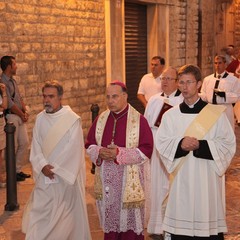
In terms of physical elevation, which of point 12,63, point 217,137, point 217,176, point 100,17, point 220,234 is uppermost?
point 100,17

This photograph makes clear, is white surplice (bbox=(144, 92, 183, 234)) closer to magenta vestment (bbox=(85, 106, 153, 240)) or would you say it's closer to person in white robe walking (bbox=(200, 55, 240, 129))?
magenta vestment (bbox=(85, 106, 153, 240))

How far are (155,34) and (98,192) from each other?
10311 mm

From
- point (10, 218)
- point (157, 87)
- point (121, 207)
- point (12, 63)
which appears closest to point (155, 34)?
A: point (157, 87)

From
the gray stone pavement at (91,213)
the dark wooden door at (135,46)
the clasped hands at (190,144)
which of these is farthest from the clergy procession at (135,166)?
the dark wooden door at (135,46)

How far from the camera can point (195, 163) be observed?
15.4 feet

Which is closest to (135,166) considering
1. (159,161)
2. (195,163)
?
(195,163)

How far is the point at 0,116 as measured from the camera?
298 inches

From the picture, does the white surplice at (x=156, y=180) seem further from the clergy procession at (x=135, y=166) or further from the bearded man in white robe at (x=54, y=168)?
the bearded man in white robe at (x=54, y=168)

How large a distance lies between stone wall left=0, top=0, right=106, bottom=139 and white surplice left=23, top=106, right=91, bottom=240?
456cm

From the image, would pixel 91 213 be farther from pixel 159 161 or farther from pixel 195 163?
pixel 195 163

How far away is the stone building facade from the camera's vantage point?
1014 cm

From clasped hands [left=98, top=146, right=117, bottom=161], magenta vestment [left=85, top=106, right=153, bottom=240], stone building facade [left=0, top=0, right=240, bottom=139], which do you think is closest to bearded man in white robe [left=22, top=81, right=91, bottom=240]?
magenta vestment [left=85, top=106, right=153, bottom=240]

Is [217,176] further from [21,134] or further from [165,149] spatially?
[21,134]

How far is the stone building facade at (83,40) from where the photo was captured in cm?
1014
